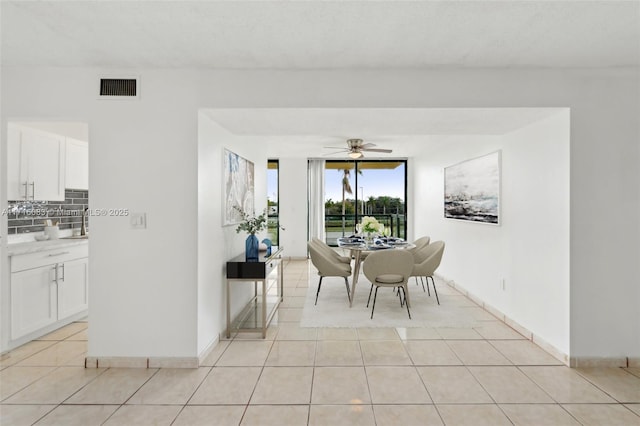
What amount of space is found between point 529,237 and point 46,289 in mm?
4945

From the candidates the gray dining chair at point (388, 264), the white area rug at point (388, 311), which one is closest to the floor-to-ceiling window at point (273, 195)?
the white area rug at point (388, 311)

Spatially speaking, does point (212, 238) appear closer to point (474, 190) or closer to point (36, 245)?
point (36, 245)

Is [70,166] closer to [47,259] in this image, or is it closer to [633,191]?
[47,259]

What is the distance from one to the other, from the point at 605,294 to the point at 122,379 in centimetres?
404

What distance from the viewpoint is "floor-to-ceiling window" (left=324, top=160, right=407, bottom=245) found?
841 centimetres

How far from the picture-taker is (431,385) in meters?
2.47

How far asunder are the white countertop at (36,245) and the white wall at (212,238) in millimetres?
1713

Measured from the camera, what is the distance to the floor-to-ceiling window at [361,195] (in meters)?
8.41

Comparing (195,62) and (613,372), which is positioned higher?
(195,62)

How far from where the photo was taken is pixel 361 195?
8516mm

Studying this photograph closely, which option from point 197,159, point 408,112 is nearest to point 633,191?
point 408,112

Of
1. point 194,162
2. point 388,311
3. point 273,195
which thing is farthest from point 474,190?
point 273,195

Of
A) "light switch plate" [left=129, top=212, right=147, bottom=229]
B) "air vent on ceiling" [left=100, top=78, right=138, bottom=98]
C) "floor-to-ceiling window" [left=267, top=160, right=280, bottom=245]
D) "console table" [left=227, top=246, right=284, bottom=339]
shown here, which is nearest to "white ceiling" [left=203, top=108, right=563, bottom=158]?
"air vent on ceiling" [left=100, top=78, right=138, bottom=98]

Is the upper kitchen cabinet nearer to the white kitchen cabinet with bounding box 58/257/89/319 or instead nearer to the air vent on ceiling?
the white kitchen cabinet with bounding box 58/257/89/319
